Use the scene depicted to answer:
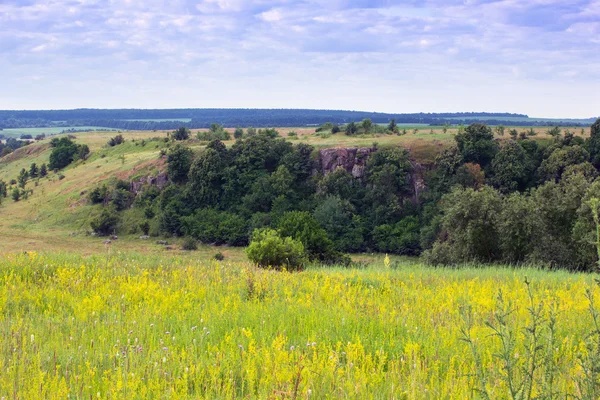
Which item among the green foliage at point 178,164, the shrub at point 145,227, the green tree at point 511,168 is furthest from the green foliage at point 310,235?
the green foliage at point 178,164

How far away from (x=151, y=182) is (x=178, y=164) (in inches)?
182

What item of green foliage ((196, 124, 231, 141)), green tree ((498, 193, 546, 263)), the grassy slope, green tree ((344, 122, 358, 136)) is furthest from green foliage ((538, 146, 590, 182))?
green foliage ((196, 124, 231, 141))

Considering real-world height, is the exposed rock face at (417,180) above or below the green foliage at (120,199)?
above

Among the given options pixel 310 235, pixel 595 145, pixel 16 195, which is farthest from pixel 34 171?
pixel 595 145

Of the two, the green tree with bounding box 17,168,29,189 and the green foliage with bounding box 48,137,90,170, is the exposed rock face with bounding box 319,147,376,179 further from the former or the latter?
the green tree with bounding box 17,168,29,189

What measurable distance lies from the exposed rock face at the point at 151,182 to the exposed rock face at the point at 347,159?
2125 centimetres

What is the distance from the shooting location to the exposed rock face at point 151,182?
71188 millimetres

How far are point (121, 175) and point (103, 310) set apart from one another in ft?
236

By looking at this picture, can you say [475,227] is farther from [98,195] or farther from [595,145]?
[98,195]

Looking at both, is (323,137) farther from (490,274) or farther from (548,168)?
(490,274)

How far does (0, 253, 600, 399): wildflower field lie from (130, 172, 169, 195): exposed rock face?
62.3m

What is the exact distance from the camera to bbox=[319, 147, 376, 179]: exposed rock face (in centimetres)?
6806

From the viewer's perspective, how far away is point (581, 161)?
57.0 m

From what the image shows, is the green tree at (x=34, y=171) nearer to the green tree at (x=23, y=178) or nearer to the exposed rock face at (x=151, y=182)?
the green tree at (x=23, y=178)
